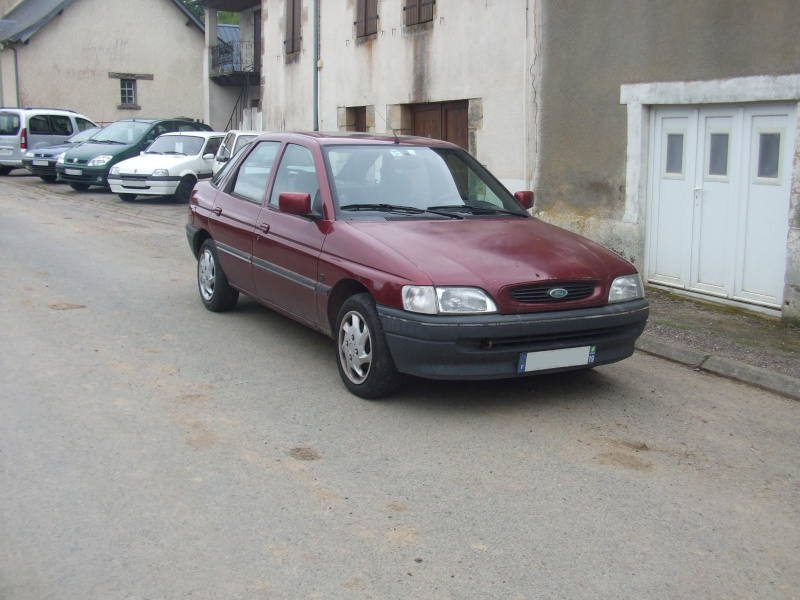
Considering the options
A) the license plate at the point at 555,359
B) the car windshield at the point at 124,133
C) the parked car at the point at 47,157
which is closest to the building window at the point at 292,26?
the car windshield at the point at 124,133

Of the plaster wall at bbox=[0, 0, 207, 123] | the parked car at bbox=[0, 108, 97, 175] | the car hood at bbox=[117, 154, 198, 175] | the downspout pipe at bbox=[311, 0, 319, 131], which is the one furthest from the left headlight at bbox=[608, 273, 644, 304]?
the plaster wall at bbox=[0, 0, 207, 123]

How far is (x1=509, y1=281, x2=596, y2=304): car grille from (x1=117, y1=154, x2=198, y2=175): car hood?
15493 mm

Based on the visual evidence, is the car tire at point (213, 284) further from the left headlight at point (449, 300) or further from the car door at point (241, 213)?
the left headlight at point (449, 300)

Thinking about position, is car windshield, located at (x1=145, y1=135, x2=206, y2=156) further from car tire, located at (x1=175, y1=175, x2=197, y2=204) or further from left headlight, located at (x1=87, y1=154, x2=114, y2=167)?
left headlight, located at (x1=87, y1=154, x2=114, y2=167)

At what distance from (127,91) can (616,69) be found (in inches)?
1261

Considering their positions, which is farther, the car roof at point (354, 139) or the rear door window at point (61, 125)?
the rear door window at point (61, 125)

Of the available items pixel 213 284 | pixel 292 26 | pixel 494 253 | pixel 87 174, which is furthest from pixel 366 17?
pixel 494 253

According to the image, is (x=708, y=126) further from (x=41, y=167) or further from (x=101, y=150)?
(x=41, y=167)

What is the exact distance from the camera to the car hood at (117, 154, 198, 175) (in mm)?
19994

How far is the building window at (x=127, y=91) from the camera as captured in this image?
39125 mm

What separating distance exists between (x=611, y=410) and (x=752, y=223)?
4.16 m

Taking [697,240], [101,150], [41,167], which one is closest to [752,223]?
[697,240]

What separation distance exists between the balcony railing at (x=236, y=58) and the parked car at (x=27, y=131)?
5453mm

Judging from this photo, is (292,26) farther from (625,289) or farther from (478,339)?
(478,339)
